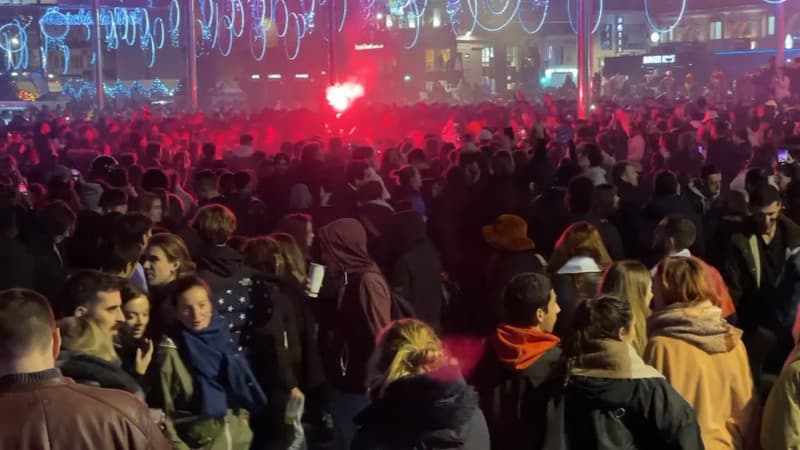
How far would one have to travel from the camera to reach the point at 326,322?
7281 mm

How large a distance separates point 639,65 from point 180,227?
40.4m

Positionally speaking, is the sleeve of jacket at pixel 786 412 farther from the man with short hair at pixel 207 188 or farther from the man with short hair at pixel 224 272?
the man with short hair at pixel 207 188

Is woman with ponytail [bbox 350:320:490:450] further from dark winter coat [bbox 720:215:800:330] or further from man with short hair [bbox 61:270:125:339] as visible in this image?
dark winter coat [bbox 720:215:800:330]

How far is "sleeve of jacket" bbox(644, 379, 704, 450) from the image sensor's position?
174 inches

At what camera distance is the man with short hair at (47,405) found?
3.49m

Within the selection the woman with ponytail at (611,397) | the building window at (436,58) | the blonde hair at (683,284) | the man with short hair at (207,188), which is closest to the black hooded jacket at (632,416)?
the woman with ponytail at (611,397)

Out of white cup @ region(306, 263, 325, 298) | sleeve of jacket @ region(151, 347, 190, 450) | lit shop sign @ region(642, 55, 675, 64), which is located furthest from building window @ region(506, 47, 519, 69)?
sleeve of jacket @ region(151, 347, 190, 450)

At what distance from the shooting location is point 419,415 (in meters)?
4.09

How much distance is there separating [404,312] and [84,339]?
9.54ft

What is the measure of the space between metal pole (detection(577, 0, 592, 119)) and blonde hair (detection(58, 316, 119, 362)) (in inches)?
751

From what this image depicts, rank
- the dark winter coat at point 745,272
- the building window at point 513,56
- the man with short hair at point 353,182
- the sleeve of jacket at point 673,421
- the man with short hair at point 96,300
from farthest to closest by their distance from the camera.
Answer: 1. the building window at point 513,56
2. the man with short hair at point 353,182
3. the dark winter coat at point 745,272
4. the man with short hair at point 96,300
5. the sleeve of jacket at point 673,421

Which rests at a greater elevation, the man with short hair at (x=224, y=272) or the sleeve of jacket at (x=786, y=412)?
the man with short hair at (x=224, y=272)

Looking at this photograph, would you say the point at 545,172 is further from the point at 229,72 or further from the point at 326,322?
the point at 229,72

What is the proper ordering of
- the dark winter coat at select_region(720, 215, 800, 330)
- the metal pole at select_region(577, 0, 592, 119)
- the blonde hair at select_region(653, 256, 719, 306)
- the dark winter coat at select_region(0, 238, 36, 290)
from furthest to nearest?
1. the metal pole at select_region(577, 0, 592, 119)
2. the dark winter coat at select_region(0, 238, 36, 290)
3. the dark winter coat at select_region(720, 215, 800, 330)
4. the blonde hair at select_region(653, 256, 719, 306)
